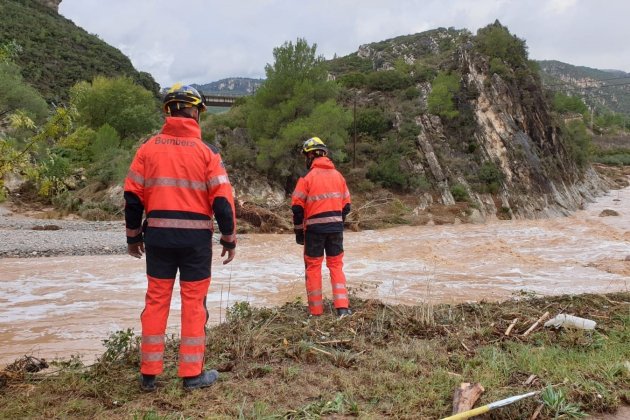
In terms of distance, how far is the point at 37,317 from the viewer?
6984 mm

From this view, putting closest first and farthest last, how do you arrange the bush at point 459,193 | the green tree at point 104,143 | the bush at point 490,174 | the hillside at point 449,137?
the hillside at point 449,137 < the green tree at point 104,143 < the bush at point 459,193 < the bush at point 490,174

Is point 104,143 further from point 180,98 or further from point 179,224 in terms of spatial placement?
point 179,224

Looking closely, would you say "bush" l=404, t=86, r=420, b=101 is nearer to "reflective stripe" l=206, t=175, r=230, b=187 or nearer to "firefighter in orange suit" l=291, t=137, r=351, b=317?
"firefighter in orange suit" l=291, t=137, r=351, b=317

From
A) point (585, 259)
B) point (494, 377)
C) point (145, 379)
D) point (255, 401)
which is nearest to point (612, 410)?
point (494, 377)

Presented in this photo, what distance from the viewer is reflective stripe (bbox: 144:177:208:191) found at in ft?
11.4

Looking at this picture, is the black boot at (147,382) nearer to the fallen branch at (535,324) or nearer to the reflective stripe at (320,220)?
the reflective stripe at (320,220)

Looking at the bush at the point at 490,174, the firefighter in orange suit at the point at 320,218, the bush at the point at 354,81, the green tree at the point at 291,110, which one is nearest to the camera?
the firefighter in orange suit at the point at 320,218

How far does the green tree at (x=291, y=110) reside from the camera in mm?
24547

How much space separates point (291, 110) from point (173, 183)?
73.1ft

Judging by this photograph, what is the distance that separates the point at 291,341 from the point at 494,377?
1.77 m

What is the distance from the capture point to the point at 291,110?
82.8ft

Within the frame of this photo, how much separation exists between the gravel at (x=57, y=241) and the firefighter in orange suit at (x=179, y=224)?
10.6 m

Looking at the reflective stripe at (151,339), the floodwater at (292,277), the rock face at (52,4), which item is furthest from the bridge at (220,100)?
the reflective stripe at (151,339)

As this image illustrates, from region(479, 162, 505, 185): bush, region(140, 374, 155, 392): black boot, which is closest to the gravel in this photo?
region(140, 374, 155, 392): black boot
